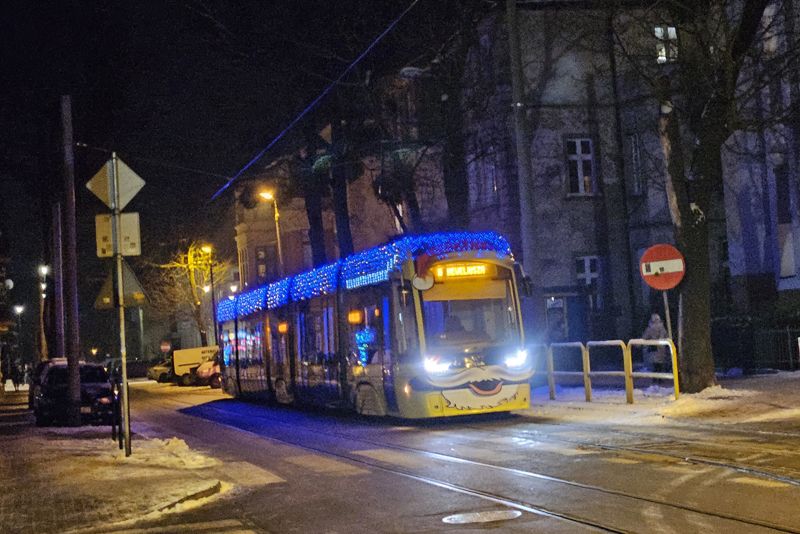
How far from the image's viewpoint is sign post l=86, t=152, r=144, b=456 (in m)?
14.1

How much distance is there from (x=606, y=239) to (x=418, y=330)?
55.5ft

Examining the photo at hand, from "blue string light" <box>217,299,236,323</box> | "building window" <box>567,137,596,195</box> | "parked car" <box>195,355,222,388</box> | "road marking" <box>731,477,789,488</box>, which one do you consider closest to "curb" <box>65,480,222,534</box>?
"road marking" <box>731,477,789,488</box>

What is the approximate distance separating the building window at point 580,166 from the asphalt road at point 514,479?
1636 cm

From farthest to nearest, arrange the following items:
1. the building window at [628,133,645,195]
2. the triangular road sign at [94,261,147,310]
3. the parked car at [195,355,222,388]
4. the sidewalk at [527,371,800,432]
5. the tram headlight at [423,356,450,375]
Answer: the parked car at [195,355,222,388]
the building window at [628,133,645,195]
the tram headlight at [423,356,450,375]
the sidewalk at [527,371,800,432]
the triangular road sign at [94,261,147,310]

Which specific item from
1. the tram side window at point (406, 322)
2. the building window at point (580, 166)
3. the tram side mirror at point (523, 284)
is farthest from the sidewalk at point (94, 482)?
the building window at point (580, 166)

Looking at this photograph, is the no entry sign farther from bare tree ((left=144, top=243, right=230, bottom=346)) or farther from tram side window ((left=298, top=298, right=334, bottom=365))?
bare tree ((left=144, top=243, right=230, bottom=346))

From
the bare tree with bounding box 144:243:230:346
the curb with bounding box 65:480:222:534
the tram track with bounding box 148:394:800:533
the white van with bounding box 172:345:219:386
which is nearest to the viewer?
the tram track with bounding box 148:394:800:533

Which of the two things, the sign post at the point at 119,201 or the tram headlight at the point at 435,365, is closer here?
the sign post at the point at 119,201

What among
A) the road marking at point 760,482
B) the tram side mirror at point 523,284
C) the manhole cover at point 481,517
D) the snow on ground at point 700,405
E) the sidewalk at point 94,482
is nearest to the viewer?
the manhole cover at point 481,517

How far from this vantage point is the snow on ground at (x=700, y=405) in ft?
53.8

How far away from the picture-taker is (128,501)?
34.2 ft

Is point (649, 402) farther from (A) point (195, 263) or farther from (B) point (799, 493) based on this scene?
(A) point (195, 263)

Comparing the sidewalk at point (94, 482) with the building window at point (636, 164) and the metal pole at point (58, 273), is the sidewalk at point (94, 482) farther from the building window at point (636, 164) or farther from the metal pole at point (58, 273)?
the building window at point (636, 164)

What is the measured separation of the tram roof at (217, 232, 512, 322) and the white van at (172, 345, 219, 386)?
2810 cm
